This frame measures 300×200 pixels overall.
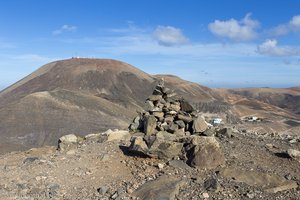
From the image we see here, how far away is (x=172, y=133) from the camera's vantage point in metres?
15.0

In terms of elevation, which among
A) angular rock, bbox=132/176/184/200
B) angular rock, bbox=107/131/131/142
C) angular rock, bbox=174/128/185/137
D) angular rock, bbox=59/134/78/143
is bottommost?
angular rock, bbox=132/176/184/200

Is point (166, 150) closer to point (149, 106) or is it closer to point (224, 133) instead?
point (224, 133)

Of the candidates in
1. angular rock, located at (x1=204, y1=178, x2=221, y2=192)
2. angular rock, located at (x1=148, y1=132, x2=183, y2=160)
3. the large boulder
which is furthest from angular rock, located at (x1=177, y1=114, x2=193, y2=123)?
angular rock, located at (x1=204, y1=178, x2=221, y2=192)

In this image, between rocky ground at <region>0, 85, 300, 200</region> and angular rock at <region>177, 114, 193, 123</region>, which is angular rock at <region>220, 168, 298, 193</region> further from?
angular rock at <region>177, 114, 193, 123</region>

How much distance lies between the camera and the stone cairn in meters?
12.3

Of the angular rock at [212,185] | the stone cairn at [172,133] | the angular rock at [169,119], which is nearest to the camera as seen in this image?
the angular rock at [212,185]

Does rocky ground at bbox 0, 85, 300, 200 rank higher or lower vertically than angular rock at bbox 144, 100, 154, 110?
lower

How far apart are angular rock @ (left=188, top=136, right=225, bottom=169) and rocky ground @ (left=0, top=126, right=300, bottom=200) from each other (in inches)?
9.6

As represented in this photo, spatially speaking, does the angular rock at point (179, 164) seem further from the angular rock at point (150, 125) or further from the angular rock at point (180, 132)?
the angular rock at point (150, 125)

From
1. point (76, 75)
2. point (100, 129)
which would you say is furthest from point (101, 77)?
point (100, 129)

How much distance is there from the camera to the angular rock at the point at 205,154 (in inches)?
478

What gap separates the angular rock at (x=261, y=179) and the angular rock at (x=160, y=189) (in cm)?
155

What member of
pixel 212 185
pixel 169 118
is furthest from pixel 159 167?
pixel 169 118

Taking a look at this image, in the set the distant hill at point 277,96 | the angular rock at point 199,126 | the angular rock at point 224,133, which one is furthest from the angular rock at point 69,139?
the distant hill at point 277,96
